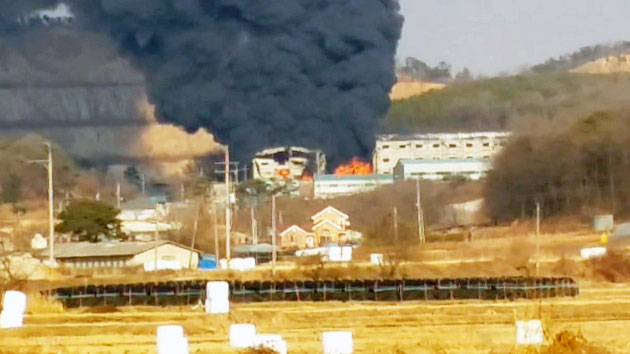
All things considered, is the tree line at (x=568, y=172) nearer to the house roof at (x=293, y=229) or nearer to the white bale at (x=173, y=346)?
the house roof at (x=293, y=229)

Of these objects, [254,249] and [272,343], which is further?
[254,249]

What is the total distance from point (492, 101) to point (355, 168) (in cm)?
702

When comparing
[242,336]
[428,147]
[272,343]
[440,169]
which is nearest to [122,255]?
[440,169]

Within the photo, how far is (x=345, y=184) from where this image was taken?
57719 mm

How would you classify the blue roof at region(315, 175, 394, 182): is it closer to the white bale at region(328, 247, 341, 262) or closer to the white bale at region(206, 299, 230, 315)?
the white bale at region(328, 247, 341, 262)

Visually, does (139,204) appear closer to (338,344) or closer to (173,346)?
(173,346)

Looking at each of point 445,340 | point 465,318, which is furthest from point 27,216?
point 445,340

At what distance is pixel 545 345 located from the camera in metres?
13.3

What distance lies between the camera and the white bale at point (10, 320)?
18.3 metres

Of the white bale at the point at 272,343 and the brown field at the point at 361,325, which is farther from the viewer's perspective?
the brown field at the point at 361,325

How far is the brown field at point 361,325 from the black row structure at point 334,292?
771 mm

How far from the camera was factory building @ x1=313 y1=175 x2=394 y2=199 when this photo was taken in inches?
2194

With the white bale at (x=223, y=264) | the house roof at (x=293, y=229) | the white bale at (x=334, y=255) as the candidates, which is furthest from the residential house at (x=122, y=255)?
the house roof at (x=293, y=229)

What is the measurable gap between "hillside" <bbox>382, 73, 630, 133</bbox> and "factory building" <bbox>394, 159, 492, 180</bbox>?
2.88 metres
